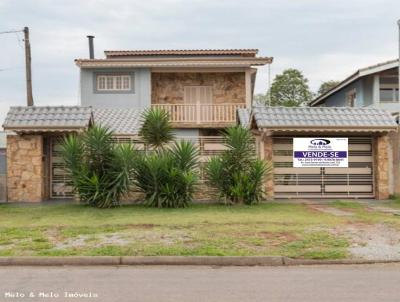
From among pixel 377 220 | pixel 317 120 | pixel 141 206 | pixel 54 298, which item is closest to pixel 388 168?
pixel 317 120

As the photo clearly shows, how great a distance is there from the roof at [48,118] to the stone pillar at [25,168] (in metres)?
0.62

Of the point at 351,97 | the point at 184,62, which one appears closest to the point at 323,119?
the point at 184,62

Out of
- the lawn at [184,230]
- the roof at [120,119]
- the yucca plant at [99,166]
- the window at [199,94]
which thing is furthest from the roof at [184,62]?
the lawn at [184,230]

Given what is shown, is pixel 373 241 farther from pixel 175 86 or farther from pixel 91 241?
pixel 175 86

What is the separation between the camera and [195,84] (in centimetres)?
2889

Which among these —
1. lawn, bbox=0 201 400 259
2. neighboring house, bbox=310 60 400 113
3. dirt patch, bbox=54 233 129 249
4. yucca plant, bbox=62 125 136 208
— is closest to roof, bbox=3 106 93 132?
yucca plant, bbox=62 125 136 208

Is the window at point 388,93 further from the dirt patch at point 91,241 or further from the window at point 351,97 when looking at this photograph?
the dirt patch at point 91,241

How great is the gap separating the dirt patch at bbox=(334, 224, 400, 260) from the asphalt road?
1.45 feet

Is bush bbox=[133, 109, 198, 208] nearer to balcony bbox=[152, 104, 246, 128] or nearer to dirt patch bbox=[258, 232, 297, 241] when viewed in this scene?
dirt patch bbox=[258, 232, 297, 241]

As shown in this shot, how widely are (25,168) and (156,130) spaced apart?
4.50 m

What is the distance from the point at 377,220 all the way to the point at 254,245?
4.57m

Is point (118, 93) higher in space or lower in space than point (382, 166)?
higher

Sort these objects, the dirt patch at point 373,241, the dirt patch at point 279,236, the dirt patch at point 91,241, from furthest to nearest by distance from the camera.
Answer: the dirt patch at point 279,236
the dirt patch at point 91,241
the dirt patch at point 373,241

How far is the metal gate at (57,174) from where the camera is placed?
731 inches
